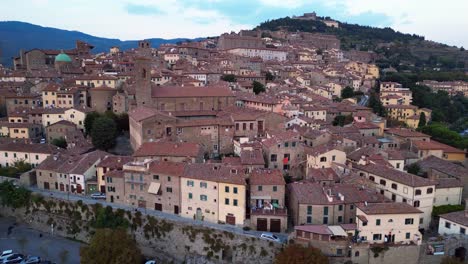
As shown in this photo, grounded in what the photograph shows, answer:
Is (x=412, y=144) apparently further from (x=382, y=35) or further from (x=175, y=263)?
(x=382, y=35)

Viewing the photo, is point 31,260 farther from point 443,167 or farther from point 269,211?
point 443,167

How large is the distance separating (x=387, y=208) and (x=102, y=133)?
30258 mm

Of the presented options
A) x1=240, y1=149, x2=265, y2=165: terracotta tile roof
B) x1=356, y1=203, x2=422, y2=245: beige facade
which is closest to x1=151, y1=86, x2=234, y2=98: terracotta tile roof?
x1=240, y1=149, x2=265, y2=165: terracotta tile roof

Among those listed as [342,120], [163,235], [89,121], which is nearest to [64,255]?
[163,235]

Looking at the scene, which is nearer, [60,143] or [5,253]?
[5,253]

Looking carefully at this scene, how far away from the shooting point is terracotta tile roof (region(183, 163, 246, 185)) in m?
31.9

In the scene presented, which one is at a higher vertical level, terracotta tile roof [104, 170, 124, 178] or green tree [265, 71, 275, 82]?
green tree [265, 71, 275, 82]

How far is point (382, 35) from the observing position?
172m

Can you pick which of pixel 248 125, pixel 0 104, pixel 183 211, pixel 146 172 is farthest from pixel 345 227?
pixel 0 104

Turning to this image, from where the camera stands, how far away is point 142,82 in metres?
49.6

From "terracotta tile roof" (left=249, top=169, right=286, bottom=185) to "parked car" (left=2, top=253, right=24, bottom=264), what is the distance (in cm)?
1876

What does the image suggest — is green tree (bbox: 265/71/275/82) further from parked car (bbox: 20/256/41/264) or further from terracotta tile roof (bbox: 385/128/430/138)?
parked car (bbox: 20/256/41/264)

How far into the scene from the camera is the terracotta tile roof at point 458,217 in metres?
29.5

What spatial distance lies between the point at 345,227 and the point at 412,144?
2195 cm
